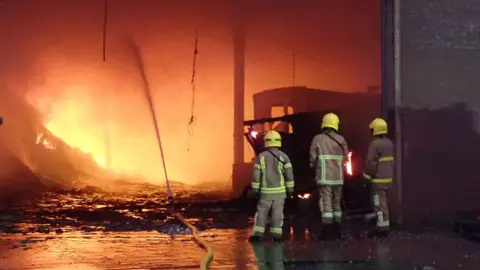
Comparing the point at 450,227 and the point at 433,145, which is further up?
the point at 433,145

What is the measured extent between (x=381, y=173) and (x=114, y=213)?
16.2ft

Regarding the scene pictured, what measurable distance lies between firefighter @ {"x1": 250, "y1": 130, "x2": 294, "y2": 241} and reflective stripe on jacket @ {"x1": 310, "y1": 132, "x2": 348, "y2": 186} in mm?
399

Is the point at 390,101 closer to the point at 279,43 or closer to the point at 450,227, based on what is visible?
the point at 450,227

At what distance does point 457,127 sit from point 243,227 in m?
3.46

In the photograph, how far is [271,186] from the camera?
23.6ft

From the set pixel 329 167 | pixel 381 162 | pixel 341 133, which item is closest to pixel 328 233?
pixel 329 167

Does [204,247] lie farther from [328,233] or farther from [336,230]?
[336,230]

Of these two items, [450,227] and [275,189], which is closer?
[275,189]

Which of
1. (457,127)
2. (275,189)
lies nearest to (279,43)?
(457,127)

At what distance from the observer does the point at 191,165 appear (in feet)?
55.8

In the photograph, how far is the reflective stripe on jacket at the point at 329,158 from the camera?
23.9 ft

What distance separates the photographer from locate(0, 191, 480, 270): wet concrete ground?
5902 millimetres

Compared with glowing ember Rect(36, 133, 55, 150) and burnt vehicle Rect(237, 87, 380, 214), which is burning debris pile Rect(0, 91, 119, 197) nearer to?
glowing ember Rect(36, 133, 55, 150)

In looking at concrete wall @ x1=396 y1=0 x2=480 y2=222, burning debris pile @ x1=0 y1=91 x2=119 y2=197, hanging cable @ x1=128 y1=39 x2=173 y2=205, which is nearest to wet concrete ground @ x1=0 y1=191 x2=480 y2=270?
concrete wall @ x1=396 y1=0 x2=480 y2=222
